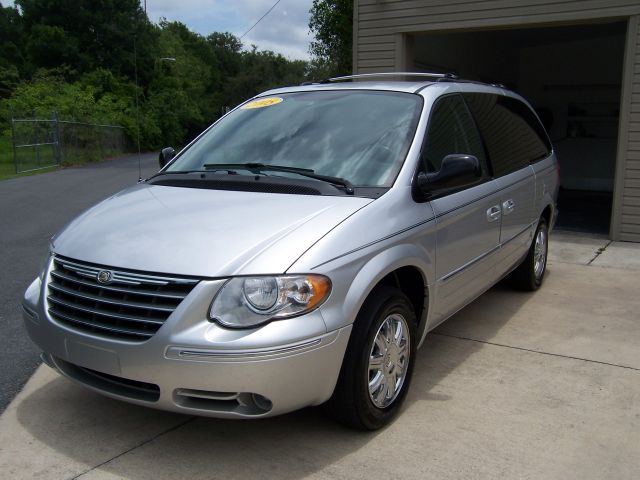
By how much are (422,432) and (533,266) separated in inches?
120

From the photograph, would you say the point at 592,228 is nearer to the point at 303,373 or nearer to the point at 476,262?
the point at 476,262

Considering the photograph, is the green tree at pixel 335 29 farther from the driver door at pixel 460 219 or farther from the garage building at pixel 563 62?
the driver door at pixel 460 219

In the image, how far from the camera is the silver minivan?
2830mm

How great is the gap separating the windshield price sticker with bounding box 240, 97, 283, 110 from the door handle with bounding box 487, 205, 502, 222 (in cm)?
167

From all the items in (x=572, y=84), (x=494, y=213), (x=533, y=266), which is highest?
(x=572, y=84)

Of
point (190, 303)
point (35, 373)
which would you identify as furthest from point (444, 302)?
point (35, 373)

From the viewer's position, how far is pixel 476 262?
4.41 meters

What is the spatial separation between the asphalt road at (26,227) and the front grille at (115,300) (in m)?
1.04

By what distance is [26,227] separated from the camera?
31.6 feet

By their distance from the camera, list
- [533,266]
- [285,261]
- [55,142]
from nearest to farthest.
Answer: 1. [285,261]
2. [533,266]
3. [55,142]

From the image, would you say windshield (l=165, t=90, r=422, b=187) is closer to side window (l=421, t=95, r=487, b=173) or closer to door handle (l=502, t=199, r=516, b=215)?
side window (l=421, t=95, r=487, b=173)

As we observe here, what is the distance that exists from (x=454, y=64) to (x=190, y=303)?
10.3m

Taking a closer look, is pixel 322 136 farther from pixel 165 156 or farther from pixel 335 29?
pixel 335 29

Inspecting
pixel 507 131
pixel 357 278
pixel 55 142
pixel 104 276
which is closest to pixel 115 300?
pixel 104 276
